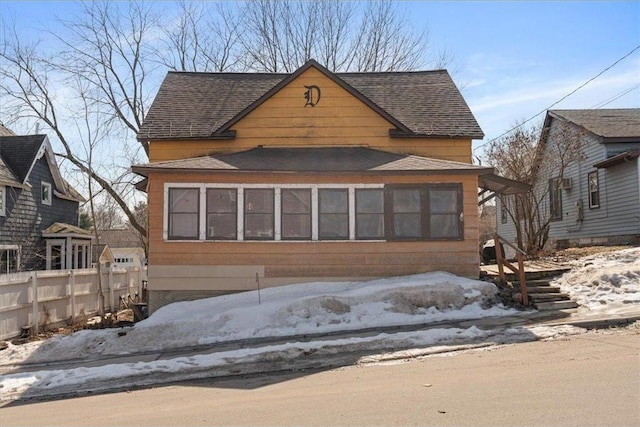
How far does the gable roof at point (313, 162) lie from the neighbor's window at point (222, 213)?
66 cm

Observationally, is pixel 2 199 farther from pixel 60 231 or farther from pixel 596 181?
pixel 596 181

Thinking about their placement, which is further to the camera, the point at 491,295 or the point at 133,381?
the point at 491,295

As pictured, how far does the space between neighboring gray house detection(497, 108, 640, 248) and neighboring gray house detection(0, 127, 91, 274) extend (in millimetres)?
21985

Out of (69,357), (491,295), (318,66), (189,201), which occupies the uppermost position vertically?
(318,66)

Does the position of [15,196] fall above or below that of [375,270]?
above

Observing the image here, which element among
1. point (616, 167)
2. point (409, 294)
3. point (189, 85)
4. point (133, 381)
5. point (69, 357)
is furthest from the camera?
point (616, 167)

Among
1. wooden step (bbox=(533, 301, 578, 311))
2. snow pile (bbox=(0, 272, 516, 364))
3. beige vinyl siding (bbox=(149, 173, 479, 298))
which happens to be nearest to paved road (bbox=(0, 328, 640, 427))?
snow pile (bbox=(0, 272, 516, 364))

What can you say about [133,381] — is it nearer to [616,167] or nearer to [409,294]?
[409,294]

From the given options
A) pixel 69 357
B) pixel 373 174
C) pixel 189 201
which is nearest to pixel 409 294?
pixel 373 174

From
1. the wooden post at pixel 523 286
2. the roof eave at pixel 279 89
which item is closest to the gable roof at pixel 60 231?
the roof eave at pixel 279 89

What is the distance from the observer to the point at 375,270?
527 inches

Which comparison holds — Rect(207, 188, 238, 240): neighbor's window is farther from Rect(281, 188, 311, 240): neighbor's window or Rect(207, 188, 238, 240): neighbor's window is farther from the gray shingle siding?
the gray shingle siding

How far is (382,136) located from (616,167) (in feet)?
37.6

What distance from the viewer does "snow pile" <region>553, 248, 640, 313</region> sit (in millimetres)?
11867
